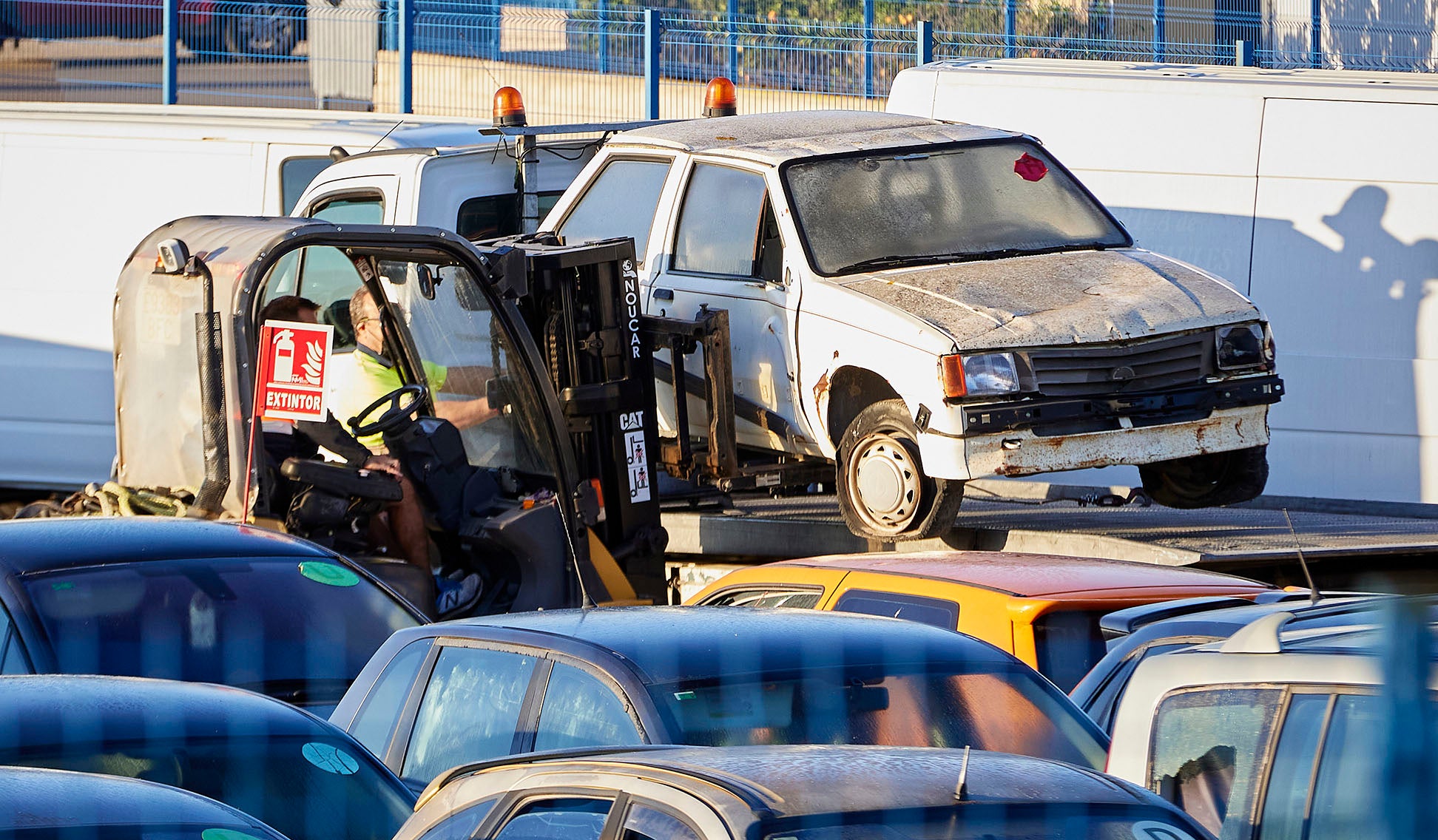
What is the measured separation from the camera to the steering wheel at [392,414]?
840 cm

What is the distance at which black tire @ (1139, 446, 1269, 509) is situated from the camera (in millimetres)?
8562

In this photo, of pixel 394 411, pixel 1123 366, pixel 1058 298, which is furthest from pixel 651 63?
pixel 1123 366

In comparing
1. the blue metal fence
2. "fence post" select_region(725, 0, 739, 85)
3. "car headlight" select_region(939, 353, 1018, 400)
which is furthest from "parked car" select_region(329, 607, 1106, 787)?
"fence post" select_region(725, 0, 739, 85)

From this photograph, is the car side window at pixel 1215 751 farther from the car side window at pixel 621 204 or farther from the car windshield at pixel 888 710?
the car side window at pixel 621 204

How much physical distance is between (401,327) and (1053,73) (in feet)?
12.7

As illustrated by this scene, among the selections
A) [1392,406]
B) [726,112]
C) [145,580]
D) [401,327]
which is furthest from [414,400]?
[1392,406]

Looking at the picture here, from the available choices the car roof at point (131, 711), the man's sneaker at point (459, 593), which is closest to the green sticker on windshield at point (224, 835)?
the car roof at point (131, 711)

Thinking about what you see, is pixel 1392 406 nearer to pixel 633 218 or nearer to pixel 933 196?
pixel 933 196

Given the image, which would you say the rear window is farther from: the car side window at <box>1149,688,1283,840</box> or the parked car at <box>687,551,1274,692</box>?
the car side window at <box>1149,688,1283,840</box>

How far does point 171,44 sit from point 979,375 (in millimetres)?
12947

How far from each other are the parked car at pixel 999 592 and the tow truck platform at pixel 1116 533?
90cm

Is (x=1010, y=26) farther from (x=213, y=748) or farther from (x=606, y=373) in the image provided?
(x=213, y=748)

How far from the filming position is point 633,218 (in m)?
9.72

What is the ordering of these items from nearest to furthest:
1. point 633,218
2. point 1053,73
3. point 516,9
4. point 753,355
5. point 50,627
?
Result: point 50,627
point 753,355
point 633,218
point 1053,73
point 516,9
